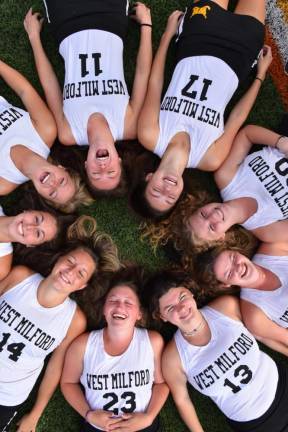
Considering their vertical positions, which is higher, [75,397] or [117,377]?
[117,377]

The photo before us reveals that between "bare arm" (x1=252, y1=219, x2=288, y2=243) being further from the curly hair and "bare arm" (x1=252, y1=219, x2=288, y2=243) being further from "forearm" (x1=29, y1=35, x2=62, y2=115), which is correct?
"forearm" (x1=29, y1=35, x2=62, y2=115)

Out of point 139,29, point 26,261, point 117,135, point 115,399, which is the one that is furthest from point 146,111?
point 115,399

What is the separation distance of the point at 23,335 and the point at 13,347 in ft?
0.36

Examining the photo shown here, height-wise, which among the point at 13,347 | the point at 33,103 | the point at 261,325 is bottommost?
the point at 13,347

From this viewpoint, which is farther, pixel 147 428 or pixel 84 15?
pixel 147 428

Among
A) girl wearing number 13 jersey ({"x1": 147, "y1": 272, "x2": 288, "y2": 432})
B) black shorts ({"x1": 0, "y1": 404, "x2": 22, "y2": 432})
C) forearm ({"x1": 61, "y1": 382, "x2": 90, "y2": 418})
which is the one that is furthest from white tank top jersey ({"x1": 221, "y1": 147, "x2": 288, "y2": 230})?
black shorts ({"x1": 0, "y1": 404, "x2": 22, "y2": 432})

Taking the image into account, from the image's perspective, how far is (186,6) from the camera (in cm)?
353

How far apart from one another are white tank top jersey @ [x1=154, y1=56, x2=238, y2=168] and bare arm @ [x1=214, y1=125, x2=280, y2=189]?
0.66 ft

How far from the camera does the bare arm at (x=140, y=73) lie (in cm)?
324

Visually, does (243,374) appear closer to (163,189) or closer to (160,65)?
(163,189)

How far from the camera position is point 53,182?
9.50ft

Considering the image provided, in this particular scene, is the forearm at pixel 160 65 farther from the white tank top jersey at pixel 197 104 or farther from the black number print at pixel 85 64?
the black number print at pixel 85 64

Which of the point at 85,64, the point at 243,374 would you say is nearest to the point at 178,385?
the point at 243,374

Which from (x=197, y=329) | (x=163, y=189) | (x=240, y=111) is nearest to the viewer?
(x=163, y=189)
